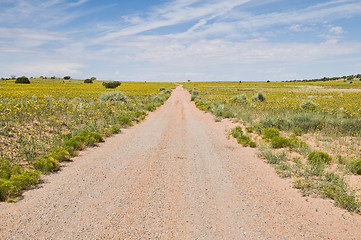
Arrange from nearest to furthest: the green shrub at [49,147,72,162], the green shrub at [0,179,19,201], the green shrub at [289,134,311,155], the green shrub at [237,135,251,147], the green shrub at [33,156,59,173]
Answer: the green shrub at [0,179,19,201] < the green shrub at [33,156,59,173] < the green shrub at [49,147,72,162] < the green shrub at [289,134,311,155] < the green shrub at [237,135,251,147]

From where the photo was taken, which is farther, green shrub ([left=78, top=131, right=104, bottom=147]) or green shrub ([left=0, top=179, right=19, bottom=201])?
green shrub ([left=78, top=131, right=104, bottom=147])

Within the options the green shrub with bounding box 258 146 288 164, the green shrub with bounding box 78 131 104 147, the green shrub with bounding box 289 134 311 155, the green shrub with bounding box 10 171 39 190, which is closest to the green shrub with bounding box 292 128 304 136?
the green shrub with bounding box 289 134 311 155

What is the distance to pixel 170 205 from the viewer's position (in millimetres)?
4863

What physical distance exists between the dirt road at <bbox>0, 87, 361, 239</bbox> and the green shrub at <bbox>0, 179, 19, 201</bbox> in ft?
0.76

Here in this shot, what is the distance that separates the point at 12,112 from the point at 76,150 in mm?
6023

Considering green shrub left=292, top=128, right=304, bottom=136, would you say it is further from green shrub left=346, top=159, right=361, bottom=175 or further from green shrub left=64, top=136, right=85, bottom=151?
green shrub left=64, top=136, right=85, bottom=151

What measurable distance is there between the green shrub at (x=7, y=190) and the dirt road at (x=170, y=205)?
23 centimetres

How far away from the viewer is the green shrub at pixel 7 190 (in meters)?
4.93

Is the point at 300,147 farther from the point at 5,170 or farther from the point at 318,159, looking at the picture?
the point at 5,170

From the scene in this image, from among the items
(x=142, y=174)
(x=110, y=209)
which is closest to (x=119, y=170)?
(x=142, y=174)

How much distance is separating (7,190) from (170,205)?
3.54 metres

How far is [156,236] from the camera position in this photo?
3.90 m

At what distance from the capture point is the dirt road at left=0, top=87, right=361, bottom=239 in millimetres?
4023

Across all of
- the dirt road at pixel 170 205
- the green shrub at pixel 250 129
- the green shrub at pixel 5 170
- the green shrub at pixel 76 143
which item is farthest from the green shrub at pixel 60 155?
the green shrub at pixel 250 129
